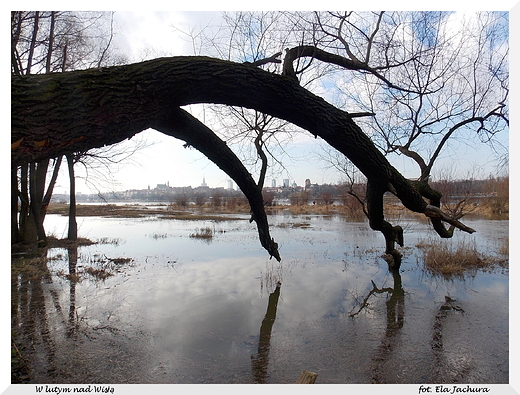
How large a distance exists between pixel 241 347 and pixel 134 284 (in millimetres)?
3088

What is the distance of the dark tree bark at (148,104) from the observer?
1756 millimetres

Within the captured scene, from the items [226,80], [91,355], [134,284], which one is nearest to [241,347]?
[91,355]

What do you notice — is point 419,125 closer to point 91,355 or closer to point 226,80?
point 226,80

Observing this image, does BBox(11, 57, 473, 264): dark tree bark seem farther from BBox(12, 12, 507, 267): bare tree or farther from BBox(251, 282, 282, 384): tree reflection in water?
BBox(251, 282, 282, 384): tree reflection in water

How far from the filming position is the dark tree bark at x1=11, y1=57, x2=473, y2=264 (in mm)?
1756

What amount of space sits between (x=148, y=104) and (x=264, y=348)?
8.60 feet

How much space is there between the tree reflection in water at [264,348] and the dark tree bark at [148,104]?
78.8 inches

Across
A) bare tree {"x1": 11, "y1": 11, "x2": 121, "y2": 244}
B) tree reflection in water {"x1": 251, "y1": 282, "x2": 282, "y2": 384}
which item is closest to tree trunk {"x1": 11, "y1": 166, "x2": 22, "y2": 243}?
bare tree {"x1": 11, "y1": 11, "x2": 121, "y2": 244}

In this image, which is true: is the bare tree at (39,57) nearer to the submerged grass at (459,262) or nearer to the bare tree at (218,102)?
the bare tree at (218,102)

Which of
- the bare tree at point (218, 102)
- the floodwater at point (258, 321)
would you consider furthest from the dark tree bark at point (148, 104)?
the floodwater at point (258, 321)

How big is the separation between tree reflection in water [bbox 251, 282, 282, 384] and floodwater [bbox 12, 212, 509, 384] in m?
0.02

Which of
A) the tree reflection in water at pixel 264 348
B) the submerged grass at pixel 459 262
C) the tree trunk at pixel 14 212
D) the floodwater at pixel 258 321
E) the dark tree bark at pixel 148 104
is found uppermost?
the dark tree bark at pixel 148 104

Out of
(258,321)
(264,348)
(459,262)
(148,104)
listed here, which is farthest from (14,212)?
(459,262)

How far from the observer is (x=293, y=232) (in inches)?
486
